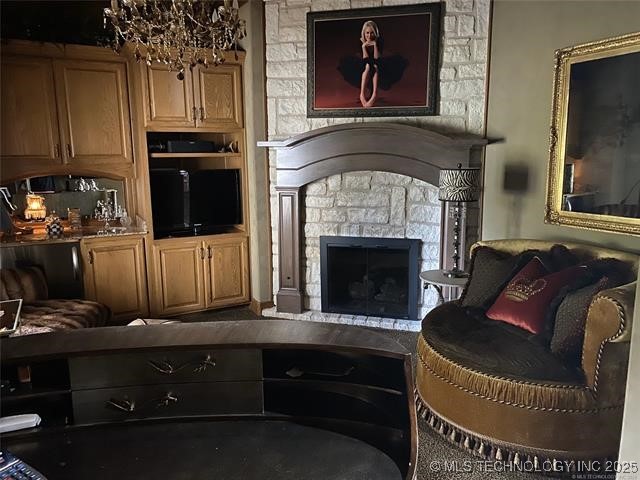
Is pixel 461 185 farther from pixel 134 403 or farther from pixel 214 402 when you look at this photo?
pixel 134 403

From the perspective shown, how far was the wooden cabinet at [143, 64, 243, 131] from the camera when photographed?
430 cm

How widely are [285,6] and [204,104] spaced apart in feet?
3.64

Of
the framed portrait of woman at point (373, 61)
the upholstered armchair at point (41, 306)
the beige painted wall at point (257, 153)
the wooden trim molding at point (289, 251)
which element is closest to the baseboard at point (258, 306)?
the beige painted wall at point (257, 153)

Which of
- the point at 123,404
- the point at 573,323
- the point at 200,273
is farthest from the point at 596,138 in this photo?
the point at 200,273

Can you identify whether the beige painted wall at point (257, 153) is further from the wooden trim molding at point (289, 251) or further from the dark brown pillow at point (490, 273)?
the dark brown pillow at point (490, 273)

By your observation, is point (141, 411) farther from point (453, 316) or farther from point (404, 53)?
point (404, 53)

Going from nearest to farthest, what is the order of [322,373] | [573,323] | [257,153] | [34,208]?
[322,373] → [573,323] → [34,208] → [257,153]

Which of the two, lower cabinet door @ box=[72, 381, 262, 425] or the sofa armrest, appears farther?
the sofa armrest

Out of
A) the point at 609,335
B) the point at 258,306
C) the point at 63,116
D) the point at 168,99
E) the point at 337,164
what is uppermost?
the point at 168,99

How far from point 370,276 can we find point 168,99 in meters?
2.38

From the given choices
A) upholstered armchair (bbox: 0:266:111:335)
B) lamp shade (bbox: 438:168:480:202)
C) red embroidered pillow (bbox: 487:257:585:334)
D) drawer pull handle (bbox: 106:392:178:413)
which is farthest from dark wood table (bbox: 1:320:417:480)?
lamp shade (bbox: 438:168:480:202)

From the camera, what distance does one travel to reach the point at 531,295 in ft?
9.43

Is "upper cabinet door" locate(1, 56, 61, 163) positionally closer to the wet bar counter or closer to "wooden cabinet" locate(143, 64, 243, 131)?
the wet bar counter

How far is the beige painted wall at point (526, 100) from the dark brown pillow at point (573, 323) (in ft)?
2.39
